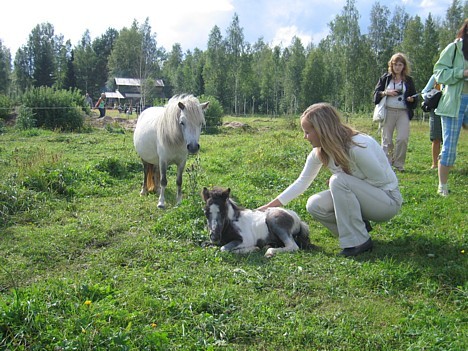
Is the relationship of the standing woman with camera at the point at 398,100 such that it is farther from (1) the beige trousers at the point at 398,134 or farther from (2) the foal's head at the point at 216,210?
(2) the foal's head at the point at 216,210

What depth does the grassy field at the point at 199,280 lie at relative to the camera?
2994mm

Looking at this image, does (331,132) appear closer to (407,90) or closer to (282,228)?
(282,228)

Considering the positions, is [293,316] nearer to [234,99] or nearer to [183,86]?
[234,99]

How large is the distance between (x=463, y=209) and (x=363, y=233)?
93.3 inches

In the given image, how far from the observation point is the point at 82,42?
8450cm

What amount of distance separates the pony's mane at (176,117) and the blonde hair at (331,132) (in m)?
2.76

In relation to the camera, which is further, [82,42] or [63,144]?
[82,42]

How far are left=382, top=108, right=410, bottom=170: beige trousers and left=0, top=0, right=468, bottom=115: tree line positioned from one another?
2191 centimetres

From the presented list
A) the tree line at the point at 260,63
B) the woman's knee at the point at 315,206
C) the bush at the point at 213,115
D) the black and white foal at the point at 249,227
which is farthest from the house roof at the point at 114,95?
the woman's knee at the point at 315,206

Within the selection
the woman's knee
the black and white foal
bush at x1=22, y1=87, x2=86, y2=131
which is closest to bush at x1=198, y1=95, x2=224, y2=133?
bush at x1=22, y1=87, x2=86, y2=131

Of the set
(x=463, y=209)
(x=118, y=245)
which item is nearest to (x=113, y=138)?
(x=118, y=245)

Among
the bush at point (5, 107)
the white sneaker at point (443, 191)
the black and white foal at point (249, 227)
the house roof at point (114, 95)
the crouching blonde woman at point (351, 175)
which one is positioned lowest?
the black and white foal at point (249, 227)

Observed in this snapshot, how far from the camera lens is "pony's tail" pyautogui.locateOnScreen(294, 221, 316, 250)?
17.2 feet

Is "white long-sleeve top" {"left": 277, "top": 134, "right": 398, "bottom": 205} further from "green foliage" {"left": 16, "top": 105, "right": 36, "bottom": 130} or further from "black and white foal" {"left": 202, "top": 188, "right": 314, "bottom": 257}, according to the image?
"green foliage" {"left": 16, "top": 105, "right": 36, "bottom": 130}
